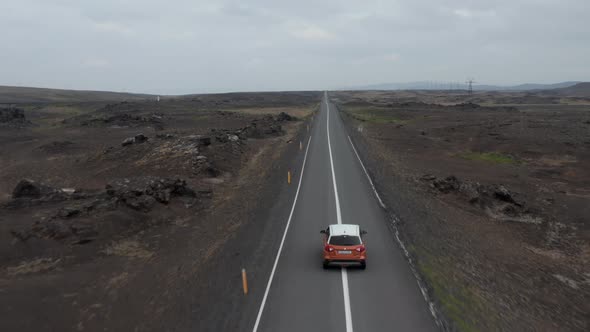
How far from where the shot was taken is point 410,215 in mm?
24688

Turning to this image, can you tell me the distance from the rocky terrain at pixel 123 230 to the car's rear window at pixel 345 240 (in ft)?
15.8

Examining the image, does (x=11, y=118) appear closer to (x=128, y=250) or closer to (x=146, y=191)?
(x=146, y=191)

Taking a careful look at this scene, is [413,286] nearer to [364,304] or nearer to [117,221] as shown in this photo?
[364,304]

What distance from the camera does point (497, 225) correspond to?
2588 cm

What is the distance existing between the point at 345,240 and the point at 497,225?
47.0 ft

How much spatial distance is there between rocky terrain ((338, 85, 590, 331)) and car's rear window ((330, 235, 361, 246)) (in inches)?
112

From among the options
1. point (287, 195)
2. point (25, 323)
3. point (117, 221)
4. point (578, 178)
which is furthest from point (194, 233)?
point (578, 178)

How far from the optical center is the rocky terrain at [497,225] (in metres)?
14.9

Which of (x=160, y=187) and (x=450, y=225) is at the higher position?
(x=160, y=187)

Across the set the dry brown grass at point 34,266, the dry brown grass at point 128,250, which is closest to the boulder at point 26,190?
the dry brown grass at point 34,266

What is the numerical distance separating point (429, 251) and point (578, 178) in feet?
92.4

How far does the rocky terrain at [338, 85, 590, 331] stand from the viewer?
14.9 meters

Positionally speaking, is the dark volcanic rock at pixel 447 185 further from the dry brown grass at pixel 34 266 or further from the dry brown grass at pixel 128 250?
the dry brown grass at pixel 34 266

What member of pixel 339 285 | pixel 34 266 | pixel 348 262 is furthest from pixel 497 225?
pixel 34 266
